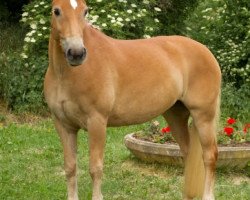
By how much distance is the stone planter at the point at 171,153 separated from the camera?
20.8ft

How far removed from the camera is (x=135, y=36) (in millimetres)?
10266

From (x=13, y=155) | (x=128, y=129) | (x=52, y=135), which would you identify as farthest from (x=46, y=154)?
(x=128, y=129)

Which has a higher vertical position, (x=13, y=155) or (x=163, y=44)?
(x=163, y=44)

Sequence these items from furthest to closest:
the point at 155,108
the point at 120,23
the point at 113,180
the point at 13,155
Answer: the point at 120,23
the point at 13,155
the point at 113,180
the point at 155,108

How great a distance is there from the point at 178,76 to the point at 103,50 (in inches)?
32.2

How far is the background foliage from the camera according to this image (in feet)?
31.0

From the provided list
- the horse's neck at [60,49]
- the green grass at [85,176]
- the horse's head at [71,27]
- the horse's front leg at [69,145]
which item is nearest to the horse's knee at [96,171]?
the horse's front leg at [69,145]

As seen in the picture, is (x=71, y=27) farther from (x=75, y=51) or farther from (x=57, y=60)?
(x=57, y=60)

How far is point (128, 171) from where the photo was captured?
6.62m

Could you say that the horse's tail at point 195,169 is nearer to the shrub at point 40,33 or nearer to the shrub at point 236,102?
the shrub at point 236,102

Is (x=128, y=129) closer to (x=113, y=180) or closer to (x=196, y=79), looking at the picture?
(x=113, y=180)

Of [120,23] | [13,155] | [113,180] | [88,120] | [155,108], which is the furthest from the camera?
[120,23]

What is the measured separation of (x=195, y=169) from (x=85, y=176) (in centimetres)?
145

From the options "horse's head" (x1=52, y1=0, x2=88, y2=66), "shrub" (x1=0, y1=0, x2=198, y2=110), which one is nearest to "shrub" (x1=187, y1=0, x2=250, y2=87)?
"shrub" (x1=0, y1=0, x2=198, y2=110)
